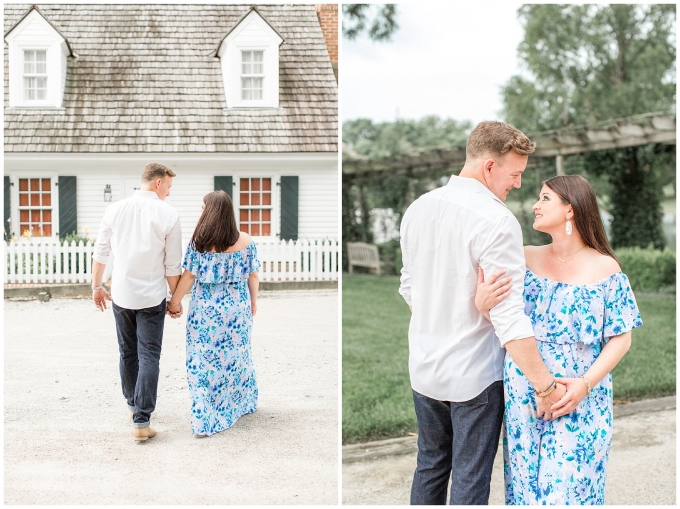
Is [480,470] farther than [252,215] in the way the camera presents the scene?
No

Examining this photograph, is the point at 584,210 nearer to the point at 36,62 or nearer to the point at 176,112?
the point at 176,112

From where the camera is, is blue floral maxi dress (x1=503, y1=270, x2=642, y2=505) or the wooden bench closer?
blue floral maxi dress (x1=503, y1=270, x2=642, y2=505)

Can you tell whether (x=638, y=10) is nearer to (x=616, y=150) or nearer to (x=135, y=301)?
(x=616, y=150)

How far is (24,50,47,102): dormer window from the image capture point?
11.1 ft

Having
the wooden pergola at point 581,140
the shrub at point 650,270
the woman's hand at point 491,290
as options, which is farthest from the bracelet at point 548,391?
the shrub at point 650,270

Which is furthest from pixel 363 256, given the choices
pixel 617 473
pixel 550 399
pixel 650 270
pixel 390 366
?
pixel 550 399

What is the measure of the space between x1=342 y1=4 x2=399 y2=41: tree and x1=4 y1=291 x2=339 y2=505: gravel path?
9.38 feet

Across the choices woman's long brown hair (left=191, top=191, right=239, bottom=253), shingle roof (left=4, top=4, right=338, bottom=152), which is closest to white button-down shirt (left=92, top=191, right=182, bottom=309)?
woman's long brown hair (left=191, top=191, right=239, bottom=253)

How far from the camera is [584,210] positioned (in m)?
2.36

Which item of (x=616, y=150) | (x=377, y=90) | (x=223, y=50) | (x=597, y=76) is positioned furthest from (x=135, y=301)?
(x=597, y=76)

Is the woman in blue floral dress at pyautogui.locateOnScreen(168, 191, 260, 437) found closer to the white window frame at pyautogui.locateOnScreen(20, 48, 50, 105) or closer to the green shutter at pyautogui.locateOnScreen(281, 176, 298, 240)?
the green shutter at pyautogui.locateOnScreen(281, 176, 298, 240)

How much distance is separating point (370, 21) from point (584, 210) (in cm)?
393

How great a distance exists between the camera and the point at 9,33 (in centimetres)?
348

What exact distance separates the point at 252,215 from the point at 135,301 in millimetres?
746
